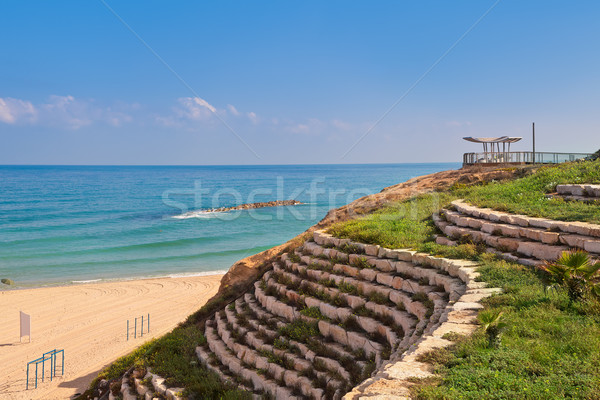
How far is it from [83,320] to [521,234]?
2129 cm

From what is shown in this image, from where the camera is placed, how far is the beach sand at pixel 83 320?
15.8 meters

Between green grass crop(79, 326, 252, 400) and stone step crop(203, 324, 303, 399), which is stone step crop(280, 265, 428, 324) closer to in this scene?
stone step crop(203, 324, 303, 399)

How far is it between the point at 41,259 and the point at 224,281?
26969mm

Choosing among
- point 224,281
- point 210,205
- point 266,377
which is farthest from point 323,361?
point 210,205

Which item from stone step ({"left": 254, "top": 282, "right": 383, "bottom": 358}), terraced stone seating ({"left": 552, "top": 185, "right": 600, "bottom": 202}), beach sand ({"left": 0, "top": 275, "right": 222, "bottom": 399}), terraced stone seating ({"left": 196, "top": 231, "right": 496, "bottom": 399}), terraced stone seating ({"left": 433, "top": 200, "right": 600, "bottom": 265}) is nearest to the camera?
terraced stone seating ({"left": 196, "top": 231, "right": 496, "bottom": 399})

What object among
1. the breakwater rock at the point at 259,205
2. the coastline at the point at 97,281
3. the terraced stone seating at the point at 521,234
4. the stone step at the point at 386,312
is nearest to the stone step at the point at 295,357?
the stone step at the point at 386,312

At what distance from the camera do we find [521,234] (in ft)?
31.3

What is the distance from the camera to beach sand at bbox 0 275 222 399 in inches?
622

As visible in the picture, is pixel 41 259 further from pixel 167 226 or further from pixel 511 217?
pixel 511 217

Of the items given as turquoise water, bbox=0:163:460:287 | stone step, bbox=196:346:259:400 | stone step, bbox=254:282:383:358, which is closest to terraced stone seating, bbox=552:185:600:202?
stone step, bbox=254:282:383:358

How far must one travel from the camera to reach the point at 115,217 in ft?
189

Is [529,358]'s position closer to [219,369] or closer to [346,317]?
[346,317]

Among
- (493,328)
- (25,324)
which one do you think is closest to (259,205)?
(25,324)

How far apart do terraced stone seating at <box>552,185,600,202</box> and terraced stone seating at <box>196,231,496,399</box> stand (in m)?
5.66
